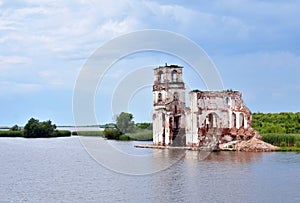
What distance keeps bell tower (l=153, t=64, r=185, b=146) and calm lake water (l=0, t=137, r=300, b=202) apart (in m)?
16.0

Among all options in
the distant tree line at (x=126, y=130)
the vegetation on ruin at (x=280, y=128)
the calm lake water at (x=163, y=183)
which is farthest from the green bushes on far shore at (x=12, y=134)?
the calm lake water at (x=163, y=183)

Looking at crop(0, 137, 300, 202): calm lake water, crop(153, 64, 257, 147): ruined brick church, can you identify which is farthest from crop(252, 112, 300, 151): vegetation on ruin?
crop(0, 137, 300, 202): calm lake water

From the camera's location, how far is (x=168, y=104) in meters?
50.9

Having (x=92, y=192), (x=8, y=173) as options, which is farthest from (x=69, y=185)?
(x=8, y=173)

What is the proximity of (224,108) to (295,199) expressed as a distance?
28.2 metres

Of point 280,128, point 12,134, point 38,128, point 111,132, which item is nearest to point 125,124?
point 111,132

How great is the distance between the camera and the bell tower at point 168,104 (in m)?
50.8

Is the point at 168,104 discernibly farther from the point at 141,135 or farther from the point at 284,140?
the point at 141,135

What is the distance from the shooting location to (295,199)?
19.9m

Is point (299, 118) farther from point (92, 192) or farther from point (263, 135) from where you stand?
point (92, 192)

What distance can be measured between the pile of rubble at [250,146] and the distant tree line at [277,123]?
6.28 m

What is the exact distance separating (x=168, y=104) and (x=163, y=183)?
86.8 feet

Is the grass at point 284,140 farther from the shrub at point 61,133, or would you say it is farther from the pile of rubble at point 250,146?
the shrub at point 61,133

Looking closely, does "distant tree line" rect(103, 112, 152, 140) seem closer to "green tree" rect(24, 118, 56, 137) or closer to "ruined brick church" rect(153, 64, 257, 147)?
"green tree" rect(24, 118, 56, 137)
